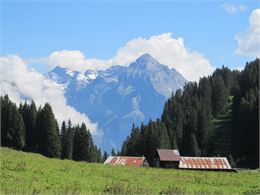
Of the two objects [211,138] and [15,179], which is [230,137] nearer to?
[211,138]

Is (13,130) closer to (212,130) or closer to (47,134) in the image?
(47,134)

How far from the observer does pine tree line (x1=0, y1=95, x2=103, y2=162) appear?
11706 cm

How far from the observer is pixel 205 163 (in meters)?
85.9

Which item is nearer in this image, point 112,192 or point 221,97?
point 112,192

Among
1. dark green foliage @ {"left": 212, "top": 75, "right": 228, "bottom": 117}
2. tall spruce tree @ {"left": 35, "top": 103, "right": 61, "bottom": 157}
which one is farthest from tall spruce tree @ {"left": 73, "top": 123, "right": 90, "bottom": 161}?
dark green foliage @ {"left": 212, "top": 75, "right": 228, "bottom": 117}

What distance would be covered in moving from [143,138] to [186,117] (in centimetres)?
3092

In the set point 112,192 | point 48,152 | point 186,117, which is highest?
point 186,117

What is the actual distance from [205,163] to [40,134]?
1903 inches

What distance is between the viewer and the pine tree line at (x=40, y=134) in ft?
384

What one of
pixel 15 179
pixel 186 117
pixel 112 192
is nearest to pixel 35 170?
pixel 15 179

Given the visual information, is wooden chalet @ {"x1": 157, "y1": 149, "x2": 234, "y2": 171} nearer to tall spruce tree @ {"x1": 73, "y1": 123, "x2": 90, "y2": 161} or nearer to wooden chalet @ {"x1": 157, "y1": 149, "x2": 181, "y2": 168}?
wooden chalet @ {"x1": 157, "y1": 149, "x2": 181, "y2": 168}

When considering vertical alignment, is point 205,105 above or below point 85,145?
above

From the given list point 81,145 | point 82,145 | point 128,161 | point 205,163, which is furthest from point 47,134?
point 205,163

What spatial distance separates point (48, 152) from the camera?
116 meters
